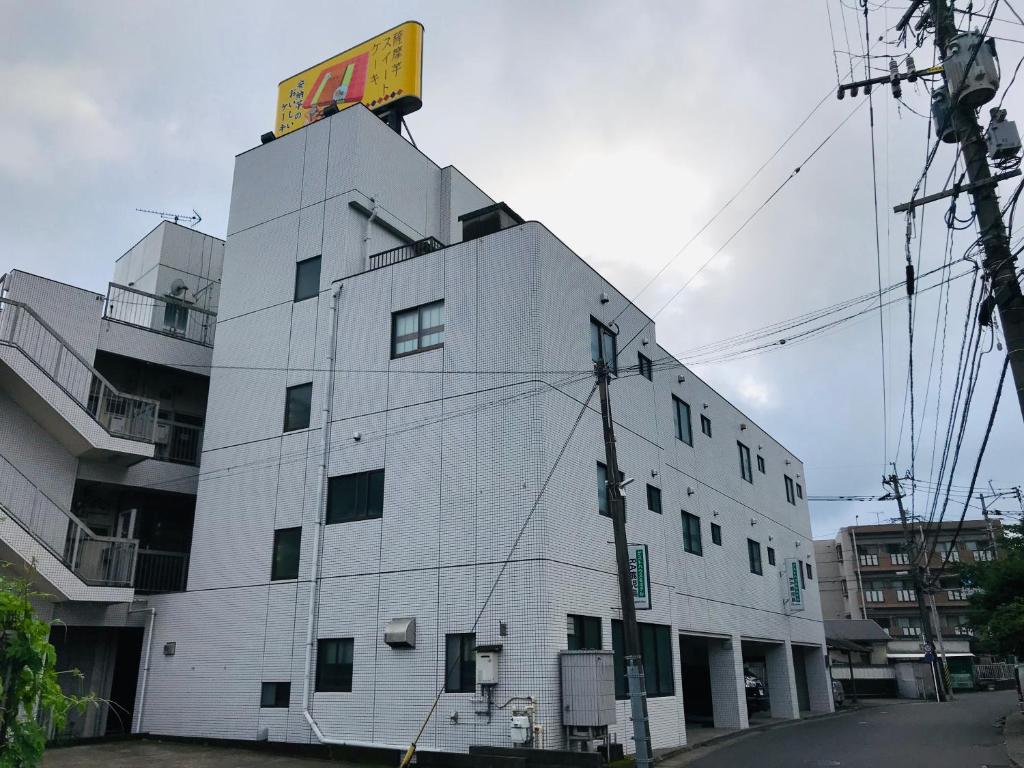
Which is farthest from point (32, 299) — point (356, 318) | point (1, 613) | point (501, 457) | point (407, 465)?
point (1, 613)

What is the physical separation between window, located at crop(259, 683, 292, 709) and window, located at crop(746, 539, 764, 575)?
1671 centimetres

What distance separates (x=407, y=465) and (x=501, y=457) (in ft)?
7.78

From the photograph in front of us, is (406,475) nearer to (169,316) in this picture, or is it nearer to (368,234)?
(368,234)

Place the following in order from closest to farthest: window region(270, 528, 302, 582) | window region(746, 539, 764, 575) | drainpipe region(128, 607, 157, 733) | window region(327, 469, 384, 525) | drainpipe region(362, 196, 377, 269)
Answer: window region(327, 469, 384, 525) → window region(270, 528, 302, 582) → drainpipe region(128, 607, 157, 733) → drainpipe region(362, 196, 377, 269) → window region(746, 539, 764, 575)

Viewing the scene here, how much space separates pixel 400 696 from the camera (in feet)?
Result: 50.1

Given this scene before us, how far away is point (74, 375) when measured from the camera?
19125 mm

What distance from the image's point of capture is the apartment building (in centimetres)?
1755

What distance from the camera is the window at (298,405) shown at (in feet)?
62.6

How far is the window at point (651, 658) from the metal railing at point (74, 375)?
12477 millimetres

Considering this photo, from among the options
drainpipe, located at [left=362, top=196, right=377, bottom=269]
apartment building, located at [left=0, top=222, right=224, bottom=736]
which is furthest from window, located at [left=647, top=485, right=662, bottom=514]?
apartment building, located at [left=0, top=222, right=224, bottom=736]

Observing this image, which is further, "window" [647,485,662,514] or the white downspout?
"window" [647,485,662,514]

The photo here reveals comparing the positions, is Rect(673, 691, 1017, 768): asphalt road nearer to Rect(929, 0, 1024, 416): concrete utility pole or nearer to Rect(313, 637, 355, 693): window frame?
Rect(313, 637, 355, 693): window frame

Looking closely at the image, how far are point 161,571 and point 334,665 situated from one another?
7.56 metres

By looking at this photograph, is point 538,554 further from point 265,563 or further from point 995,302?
point 995,302
